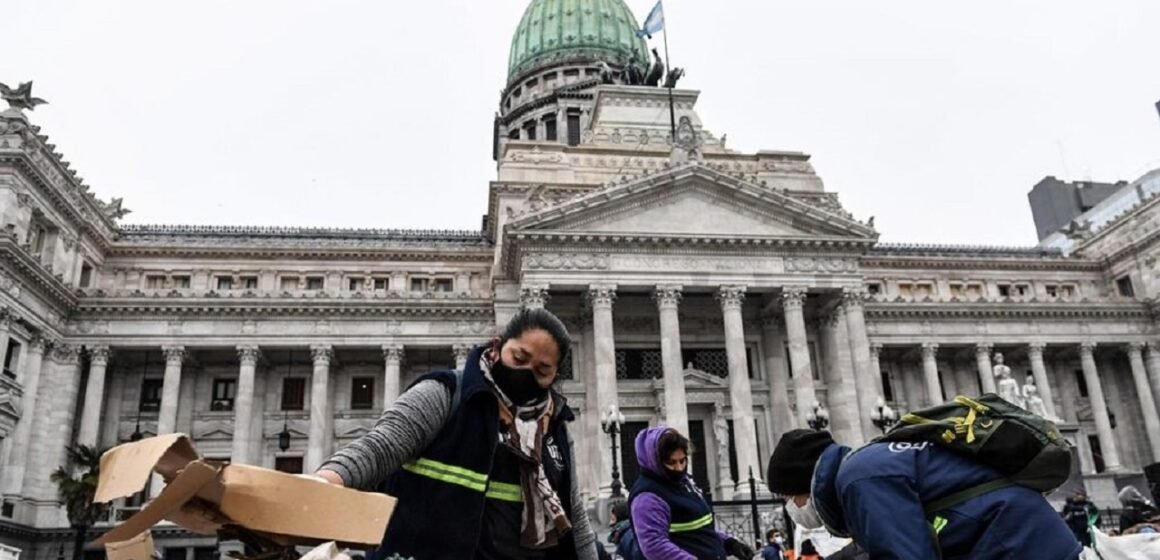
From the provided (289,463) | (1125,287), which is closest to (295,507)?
(289,463)

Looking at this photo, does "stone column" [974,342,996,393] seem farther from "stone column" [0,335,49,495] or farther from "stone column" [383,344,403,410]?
"stone column" [0,335,49,495]

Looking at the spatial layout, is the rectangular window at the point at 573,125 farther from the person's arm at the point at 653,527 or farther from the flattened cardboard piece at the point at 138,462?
the flattened cardboard piece at the point at 138,462

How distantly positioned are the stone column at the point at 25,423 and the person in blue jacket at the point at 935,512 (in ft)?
117

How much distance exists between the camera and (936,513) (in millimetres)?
3117

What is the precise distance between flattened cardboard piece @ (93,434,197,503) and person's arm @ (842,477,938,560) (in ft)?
7.51

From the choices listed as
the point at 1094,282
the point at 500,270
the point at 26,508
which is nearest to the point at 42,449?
Answer: the point at 26,508

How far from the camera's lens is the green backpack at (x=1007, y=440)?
3098 mm

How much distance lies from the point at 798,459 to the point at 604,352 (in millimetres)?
28132

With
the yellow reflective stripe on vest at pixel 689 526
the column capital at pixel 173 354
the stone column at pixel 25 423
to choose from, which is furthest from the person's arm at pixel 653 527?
the column capital at pixel 173 354

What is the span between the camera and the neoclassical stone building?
108 ft

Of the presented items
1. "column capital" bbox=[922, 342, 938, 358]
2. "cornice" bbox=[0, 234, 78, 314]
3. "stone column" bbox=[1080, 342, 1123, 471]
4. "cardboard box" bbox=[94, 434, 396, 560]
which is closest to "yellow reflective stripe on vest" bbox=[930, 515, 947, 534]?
"cardboard box" bbox=[94, 434, 396, 560]

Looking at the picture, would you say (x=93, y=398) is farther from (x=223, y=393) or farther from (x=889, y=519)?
(x=889, y=519)

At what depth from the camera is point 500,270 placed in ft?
121

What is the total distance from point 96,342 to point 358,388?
11.0 metres
